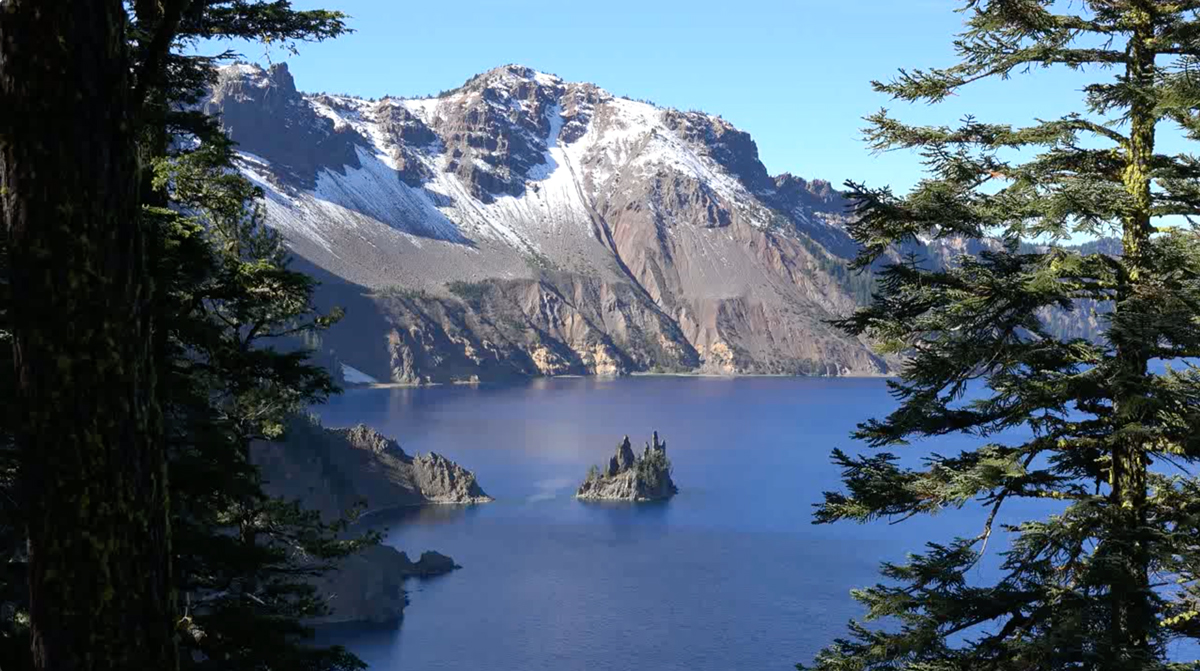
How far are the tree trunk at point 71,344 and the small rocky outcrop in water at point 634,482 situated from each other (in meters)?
157

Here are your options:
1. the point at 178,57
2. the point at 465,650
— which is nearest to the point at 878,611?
the point at 178,57

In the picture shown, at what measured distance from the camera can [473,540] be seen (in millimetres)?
132125

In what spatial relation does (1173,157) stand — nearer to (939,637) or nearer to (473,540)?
(939,637)

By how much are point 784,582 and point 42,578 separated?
108698 mm

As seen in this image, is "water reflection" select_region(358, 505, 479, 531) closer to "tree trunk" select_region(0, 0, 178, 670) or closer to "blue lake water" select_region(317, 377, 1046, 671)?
"blue lake water" select_region(317, 377, 1046, 671)

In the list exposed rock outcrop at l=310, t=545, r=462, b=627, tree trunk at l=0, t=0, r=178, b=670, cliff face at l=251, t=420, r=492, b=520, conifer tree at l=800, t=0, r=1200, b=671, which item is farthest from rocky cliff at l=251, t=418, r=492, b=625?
tree trunk at l=0, t=0, r=178, b=670

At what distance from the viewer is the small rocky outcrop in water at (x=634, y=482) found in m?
163

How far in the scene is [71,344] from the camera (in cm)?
524

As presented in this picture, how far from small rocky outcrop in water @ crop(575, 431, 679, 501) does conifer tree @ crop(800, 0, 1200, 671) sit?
15051cm

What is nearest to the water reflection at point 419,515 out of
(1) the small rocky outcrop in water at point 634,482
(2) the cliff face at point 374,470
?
(2) the cliff face at point 374,470

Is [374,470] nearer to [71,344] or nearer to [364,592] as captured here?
[364,592]

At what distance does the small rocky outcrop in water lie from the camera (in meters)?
163

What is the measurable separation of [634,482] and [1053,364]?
153 metres

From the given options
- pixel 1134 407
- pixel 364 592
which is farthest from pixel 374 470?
pixel 1134 407
